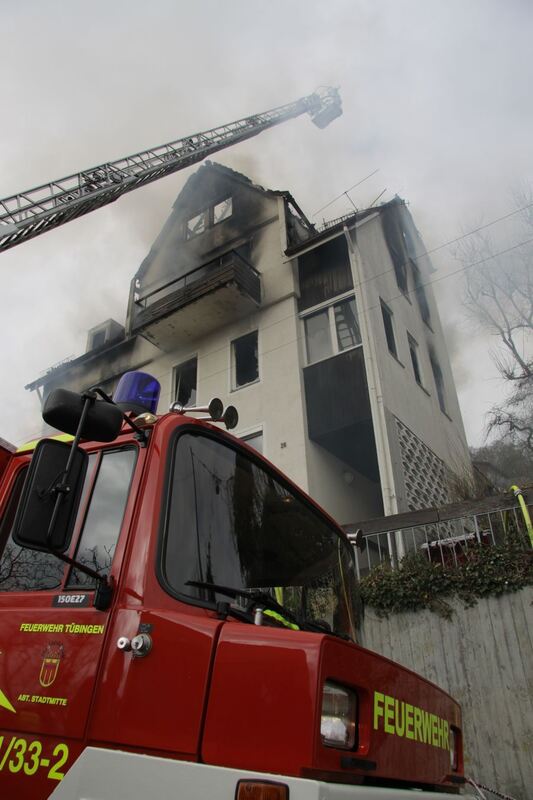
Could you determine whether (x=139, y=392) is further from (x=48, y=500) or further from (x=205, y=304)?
(x=205, y=304)

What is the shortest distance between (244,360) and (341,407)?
3.29 metres

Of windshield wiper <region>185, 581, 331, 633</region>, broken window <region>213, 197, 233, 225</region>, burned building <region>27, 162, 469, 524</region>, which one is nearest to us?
windshield wiper <region>185, 581, 331, 633</region>

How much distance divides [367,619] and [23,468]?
477cm

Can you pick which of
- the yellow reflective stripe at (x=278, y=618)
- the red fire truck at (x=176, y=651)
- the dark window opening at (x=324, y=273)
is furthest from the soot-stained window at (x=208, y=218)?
the yellow reflective stripe at (x=278, y=618)

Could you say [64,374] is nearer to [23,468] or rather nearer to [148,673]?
[23,468]

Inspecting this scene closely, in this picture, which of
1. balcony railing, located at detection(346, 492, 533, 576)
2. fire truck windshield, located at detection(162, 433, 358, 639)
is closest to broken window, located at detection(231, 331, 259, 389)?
balcony railing, located at detection(346, 492, 533, 576)

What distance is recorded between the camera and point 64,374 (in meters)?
17.9

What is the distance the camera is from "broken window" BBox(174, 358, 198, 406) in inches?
559

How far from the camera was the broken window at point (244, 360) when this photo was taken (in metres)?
13.1

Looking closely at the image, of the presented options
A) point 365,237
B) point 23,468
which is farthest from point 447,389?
point 23,468

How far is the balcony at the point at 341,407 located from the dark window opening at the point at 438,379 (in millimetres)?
4505

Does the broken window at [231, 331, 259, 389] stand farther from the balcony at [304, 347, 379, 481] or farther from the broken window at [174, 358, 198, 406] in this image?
the balcony at [304, 347, 379, 481]

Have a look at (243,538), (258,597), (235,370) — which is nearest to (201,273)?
(235,370)

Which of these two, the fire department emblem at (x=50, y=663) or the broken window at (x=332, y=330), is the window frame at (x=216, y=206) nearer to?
the broken window at (x=332, y=330)
